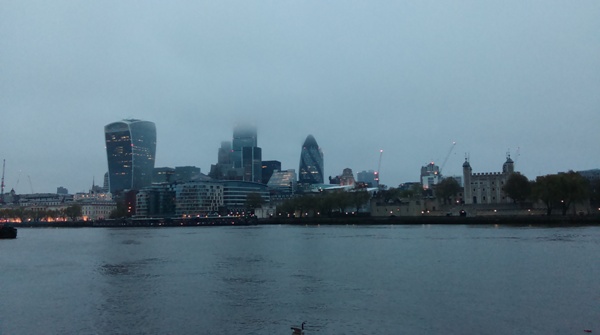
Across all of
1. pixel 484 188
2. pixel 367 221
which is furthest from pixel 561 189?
pixel 367 221

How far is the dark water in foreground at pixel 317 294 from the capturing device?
22688 mm

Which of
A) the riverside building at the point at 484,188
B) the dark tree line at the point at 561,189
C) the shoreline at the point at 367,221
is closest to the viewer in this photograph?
the dark tree line at the point at 561,189

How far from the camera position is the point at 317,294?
2930 cm

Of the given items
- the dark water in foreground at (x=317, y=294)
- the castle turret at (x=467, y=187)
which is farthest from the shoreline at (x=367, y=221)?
the dark water in foreground at (x=317, y=294)

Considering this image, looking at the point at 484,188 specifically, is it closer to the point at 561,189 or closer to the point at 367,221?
the point at 367,221

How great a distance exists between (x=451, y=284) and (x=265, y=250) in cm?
3126

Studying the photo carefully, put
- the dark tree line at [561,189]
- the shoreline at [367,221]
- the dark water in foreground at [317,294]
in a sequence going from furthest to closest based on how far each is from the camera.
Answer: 1. the shoreline at [367,221]
2. the dark tree line at [561,189]
3. the dark water in foreground at [317,294]

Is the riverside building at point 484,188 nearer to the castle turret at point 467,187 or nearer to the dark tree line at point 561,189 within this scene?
the castle turret at point 467,187

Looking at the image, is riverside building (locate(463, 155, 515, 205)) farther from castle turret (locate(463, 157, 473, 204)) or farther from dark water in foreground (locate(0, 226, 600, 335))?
dark water in foreground (locate(0, 226, 600, 335))

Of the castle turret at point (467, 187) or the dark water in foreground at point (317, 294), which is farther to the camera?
the castle turret at point (467, 187)

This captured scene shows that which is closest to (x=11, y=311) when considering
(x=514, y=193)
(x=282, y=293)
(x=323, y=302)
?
(x=282, y=293)

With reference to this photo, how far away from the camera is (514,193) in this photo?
119875 mm

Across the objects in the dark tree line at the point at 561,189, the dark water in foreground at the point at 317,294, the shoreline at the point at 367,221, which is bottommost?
the dark water in foreground at the point at 317,294

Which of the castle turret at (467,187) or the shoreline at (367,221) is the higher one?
the castle turret at (467,187)
